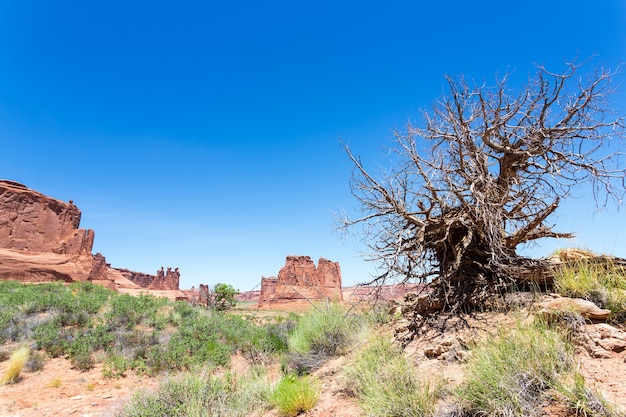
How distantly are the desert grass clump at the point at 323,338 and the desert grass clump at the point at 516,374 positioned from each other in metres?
3.68

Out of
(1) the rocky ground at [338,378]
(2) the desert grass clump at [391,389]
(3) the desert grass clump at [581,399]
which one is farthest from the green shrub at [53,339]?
(3) the desert grass clump at [581,399]

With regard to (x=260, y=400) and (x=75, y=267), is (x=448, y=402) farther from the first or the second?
(x=75, y=267)

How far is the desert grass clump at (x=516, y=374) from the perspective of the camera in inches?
113

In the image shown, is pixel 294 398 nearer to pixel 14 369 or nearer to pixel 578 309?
pixel 578 309

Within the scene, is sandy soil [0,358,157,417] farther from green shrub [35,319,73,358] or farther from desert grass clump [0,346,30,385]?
green shrub [35,319,73,358]

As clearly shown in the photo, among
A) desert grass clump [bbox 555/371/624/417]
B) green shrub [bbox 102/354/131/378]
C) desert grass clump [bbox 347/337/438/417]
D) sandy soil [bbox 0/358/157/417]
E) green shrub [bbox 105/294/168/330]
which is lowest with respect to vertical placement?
sandy soil [bbox 0/358/157/417]

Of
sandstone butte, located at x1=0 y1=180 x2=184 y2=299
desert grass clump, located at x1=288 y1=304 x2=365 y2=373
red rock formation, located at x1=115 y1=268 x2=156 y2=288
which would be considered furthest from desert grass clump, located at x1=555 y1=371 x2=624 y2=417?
red rock formation, located at x1=115 y1=268 x2=156 y2=288

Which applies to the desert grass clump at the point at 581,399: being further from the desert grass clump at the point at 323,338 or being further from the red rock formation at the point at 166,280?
the red rock formation at the point at 166,280

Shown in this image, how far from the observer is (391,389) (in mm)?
3715

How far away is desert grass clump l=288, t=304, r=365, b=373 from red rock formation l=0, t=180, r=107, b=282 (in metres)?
43.6

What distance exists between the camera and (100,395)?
7.66m

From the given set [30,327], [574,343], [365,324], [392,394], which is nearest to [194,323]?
[30,327]

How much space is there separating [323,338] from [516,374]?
4698mm

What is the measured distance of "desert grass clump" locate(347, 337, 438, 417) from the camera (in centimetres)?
341
